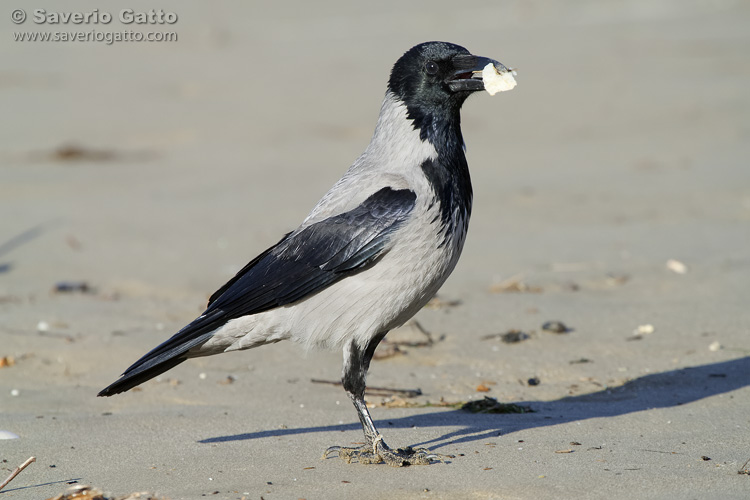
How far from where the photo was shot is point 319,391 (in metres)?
5.77

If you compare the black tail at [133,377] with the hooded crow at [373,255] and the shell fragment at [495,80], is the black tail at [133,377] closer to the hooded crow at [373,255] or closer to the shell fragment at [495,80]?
the hooded crow at [373,255]

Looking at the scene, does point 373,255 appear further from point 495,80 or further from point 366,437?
point 495,80

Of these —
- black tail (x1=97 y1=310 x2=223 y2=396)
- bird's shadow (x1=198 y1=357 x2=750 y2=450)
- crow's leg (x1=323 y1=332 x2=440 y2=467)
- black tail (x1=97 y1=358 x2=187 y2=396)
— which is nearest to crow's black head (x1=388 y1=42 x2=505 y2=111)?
crow's leg (x1=323 y1=332 x2=440 y2=467)

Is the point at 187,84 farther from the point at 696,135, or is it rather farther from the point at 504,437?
the point at 504,437

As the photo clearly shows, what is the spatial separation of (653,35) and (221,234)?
1377 cm

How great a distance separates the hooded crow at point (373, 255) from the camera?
4.53m

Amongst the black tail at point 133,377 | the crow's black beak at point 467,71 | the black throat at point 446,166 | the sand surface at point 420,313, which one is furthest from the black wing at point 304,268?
the crow's black beak at point 467,71

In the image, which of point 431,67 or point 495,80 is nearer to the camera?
point 495,80

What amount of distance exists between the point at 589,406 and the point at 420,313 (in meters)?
2.13

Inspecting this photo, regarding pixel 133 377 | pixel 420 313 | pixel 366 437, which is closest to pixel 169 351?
pixel 133 377

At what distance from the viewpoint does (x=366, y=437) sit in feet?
15.1

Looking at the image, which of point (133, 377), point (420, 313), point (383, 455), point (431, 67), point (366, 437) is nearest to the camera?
point (383, 455)

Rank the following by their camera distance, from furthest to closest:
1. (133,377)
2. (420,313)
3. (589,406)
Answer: (420,313), (589,406), (133,377)

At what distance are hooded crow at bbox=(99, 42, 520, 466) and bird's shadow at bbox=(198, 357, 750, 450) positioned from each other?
47cm
